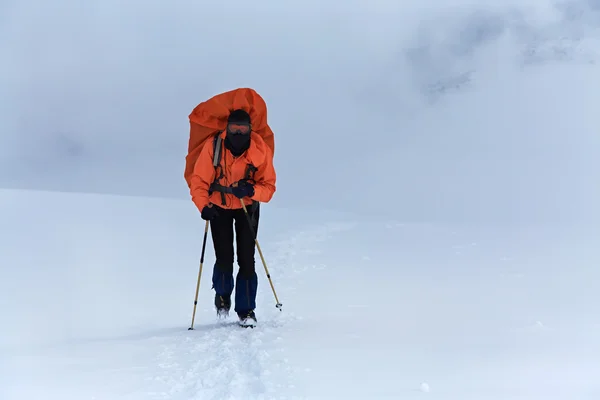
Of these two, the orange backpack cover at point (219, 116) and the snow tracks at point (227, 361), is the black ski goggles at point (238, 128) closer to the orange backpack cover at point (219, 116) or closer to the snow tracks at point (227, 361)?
the orange backpack cover at point (219, 116)

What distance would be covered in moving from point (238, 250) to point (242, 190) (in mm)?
636

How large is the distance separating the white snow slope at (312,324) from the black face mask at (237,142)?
59.5 inches

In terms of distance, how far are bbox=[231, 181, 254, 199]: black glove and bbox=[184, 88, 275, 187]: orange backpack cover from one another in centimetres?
45

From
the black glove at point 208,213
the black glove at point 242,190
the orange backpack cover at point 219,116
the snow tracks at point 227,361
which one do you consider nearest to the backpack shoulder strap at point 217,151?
the orange backpack cover at point 219,116

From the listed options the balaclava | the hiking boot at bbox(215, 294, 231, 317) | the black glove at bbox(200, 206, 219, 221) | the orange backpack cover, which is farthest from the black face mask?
the hiking boot at bbox(215, 294, 231, 317)

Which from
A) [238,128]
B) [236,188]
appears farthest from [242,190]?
[238,128]

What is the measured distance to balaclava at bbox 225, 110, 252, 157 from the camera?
4.57 meters

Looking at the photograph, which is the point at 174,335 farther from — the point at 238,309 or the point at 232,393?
the point at 232,393

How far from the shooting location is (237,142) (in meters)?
4.62

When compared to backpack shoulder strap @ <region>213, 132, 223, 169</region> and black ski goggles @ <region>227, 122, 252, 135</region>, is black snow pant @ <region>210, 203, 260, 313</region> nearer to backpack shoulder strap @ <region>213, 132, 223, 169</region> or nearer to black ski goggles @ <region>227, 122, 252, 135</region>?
backpack shoulder strap @ <region>213, 132, 223, 169</region>

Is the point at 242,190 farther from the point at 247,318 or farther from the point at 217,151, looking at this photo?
the point at 247,318

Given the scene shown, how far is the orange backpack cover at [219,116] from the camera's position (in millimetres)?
4703

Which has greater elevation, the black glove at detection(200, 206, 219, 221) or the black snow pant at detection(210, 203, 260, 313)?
the black glove at detection(200, 206, 219, 221)

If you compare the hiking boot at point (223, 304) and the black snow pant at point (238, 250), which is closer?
the black snow pant at point (238, 250)
